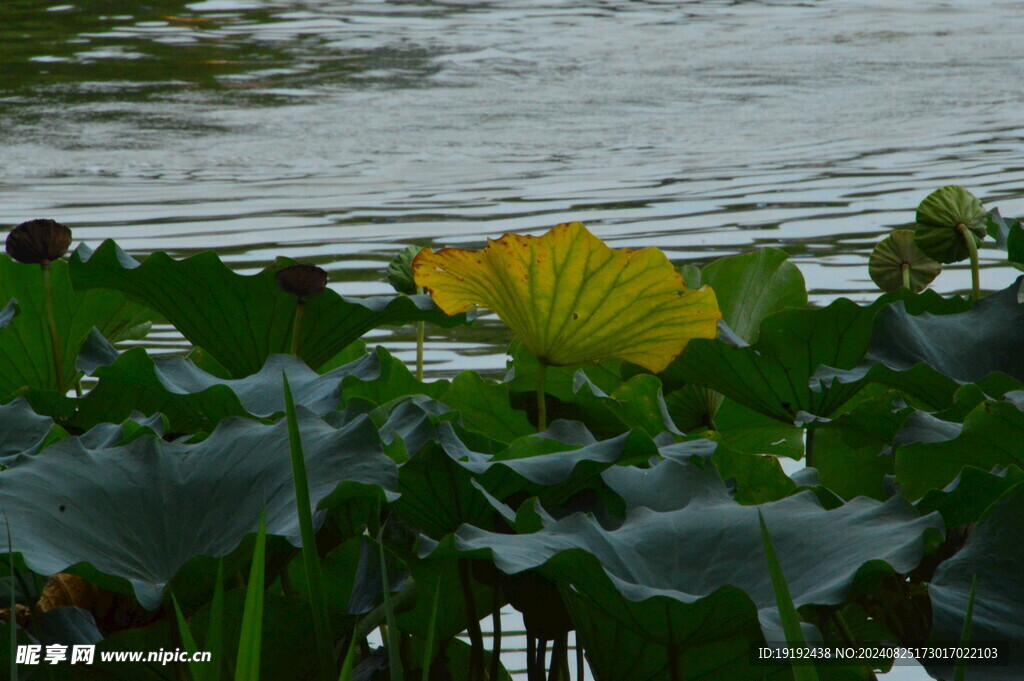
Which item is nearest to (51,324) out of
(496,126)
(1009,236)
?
(1009,236)

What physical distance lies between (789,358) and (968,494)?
0.22 metres

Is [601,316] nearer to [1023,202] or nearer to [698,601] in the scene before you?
[698,601]

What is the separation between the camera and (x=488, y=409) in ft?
2.69

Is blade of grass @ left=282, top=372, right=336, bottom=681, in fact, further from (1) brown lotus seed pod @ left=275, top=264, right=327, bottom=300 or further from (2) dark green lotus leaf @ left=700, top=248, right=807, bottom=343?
(2) dark green lotus leaf @ left=700, top=248, right=807, bottom=343

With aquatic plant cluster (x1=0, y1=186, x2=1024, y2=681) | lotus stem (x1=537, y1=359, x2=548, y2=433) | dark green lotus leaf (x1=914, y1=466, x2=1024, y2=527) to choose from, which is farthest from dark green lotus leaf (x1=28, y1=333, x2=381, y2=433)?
dark green lotus leaf (x1=914, y1=466, x2=1024, y2=527)

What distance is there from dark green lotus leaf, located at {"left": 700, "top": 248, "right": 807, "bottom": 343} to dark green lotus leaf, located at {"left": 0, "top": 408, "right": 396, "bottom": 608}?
16.2 inches

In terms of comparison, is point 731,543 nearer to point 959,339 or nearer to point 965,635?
point 965,635

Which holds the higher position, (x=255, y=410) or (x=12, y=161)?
(x=255, y=410)

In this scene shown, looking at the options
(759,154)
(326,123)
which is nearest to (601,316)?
(759,154)

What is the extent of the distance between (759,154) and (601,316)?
10.4 ft

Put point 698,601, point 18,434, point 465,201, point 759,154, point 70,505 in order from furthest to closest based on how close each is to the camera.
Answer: point 759,154, point 465,201, point 18,434, point 70,505, point 698,601

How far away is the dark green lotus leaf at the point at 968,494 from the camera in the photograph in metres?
0.57

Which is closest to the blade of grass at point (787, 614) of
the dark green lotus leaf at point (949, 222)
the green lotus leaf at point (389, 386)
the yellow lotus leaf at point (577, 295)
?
the yellow lotus leaf at point (577, 295)

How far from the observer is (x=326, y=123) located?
4.52m
